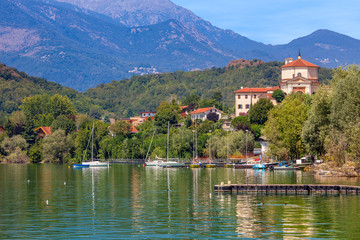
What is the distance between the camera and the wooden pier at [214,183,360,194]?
2295 inches

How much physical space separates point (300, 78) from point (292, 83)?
3.06 meters

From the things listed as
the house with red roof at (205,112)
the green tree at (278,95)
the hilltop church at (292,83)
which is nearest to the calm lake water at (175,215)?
the green tree at (278,95)

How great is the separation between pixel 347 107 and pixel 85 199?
4048cm

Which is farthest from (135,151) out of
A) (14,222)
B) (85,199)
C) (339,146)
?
(14,222)

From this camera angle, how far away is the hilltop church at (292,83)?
159 meters

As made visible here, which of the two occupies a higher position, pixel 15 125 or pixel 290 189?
pixel 15 125

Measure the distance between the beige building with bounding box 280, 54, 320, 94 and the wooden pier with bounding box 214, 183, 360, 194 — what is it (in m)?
101

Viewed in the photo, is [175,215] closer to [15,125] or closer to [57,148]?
[57,148]

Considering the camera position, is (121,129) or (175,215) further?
(121,129)

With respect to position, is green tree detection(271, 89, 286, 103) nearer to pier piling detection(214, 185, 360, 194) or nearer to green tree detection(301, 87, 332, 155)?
green tree detection(301, 87, 332, 155)

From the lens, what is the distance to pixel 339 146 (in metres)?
77.4

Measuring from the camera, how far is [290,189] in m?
60.5

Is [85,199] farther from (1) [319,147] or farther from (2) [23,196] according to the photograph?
(1) [319,147]

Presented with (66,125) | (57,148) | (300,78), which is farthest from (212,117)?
(57,148)
